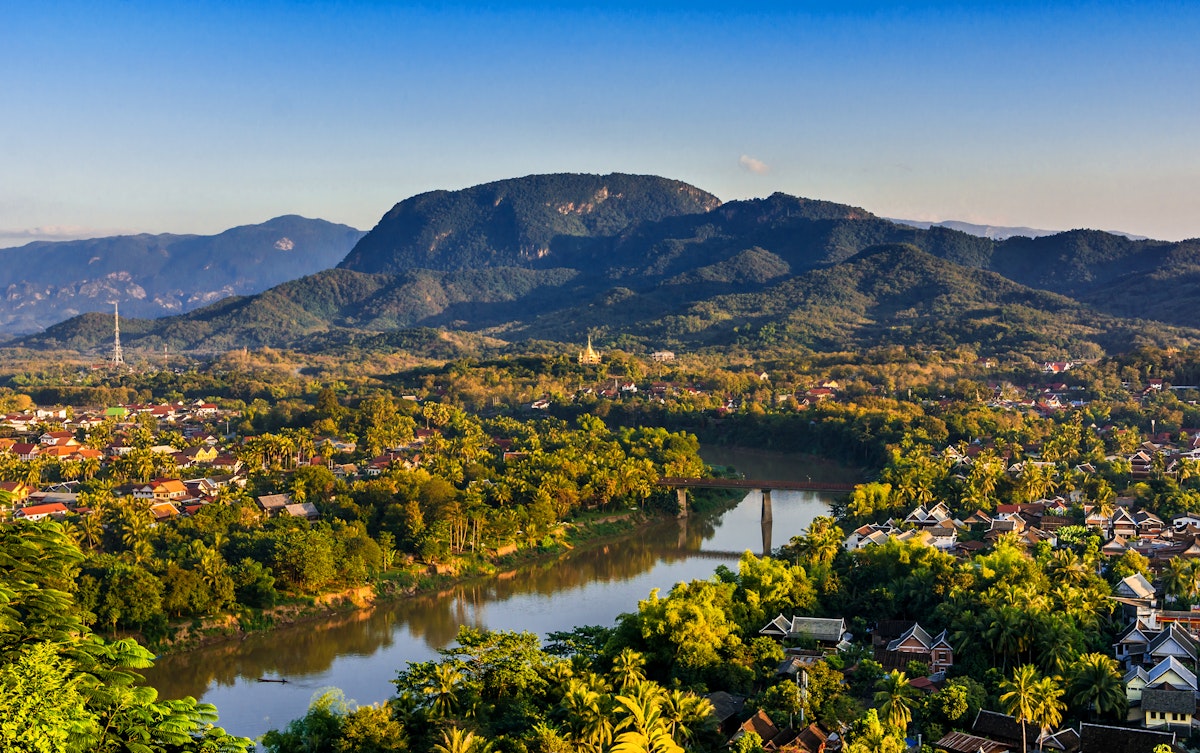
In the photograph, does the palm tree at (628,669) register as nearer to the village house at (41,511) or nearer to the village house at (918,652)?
the village house at (918,652)

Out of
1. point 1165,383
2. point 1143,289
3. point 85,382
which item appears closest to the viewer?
point 1165,383

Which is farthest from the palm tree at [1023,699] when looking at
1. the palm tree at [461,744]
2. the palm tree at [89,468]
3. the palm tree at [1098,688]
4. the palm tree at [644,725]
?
the palm tree at [89,468]

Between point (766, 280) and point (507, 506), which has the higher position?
point (766, 280)

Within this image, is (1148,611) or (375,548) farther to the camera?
(375,548)

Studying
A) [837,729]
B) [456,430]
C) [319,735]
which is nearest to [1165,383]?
[456,430]

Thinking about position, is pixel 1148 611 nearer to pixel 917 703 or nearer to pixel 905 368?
pixel 917 703

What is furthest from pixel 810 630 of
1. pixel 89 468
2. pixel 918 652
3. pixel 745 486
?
pixel 89 468
